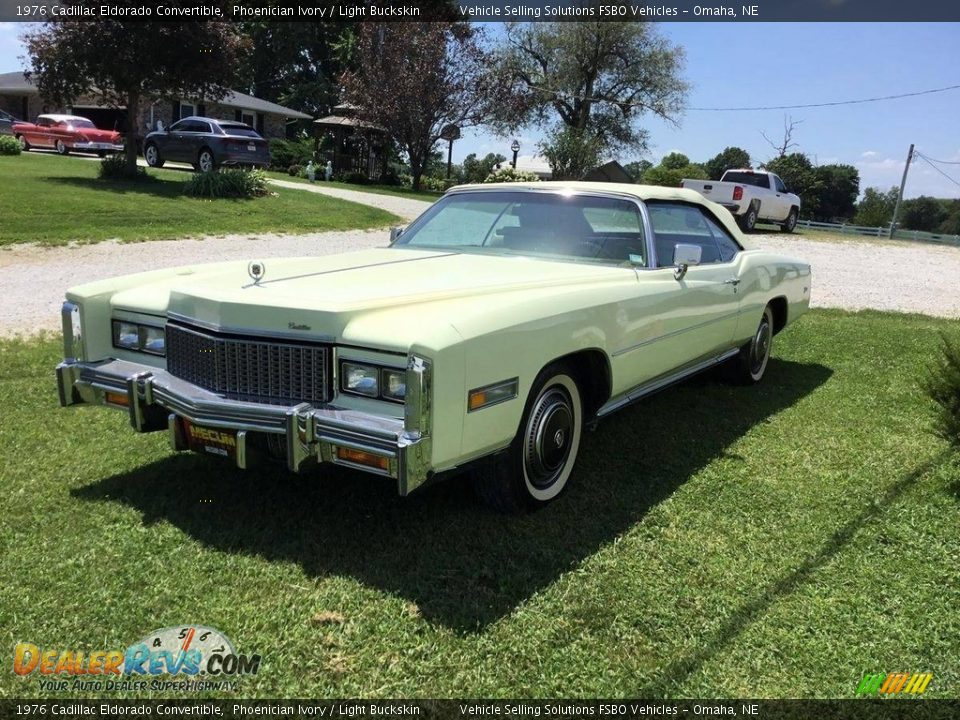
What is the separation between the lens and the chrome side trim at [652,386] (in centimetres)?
396

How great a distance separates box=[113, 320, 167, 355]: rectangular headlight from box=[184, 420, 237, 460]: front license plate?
54 centimetres

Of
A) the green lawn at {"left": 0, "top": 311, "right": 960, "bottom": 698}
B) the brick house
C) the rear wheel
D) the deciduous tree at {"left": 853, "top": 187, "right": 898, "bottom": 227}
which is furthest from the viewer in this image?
the deciduous tree at {"left": 853, "top": 187, "right": 898, "bottom": 227}

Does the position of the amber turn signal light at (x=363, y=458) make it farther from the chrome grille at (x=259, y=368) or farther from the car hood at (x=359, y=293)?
the car hood at (x=359, y=293)

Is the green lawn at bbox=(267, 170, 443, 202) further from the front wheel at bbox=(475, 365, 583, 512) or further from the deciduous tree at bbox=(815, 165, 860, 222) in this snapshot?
the deciduous tree at bbox=(815, 165, 860, 222)

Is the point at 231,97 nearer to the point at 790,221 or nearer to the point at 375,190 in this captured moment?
the point at 375,190

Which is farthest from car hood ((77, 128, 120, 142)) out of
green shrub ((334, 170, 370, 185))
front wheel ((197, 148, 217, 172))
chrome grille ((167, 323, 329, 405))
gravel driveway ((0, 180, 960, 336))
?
chrome grille ((167, 323, 329, 405))

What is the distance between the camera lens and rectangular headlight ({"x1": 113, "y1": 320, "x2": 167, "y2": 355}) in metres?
3.63

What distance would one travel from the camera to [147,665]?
2.47m

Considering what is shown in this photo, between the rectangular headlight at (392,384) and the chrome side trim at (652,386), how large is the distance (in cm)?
135

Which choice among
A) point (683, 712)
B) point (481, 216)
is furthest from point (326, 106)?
point (683, 712)

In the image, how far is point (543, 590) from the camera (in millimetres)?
2959

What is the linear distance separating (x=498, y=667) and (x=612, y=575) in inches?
30.2

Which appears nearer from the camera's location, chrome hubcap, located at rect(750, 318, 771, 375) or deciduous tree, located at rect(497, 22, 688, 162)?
chrome hubcap, located at rect(750, 318, 771, 375)

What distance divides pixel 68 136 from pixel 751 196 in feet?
72.8
